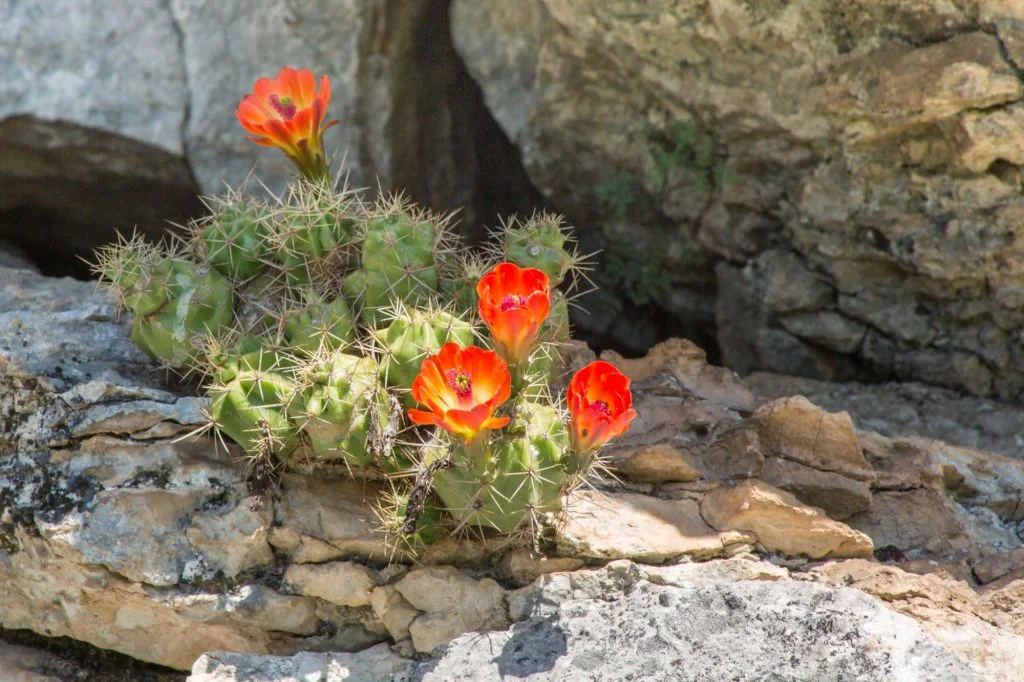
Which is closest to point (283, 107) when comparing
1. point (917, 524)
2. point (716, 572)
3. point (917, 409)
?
point (716, 572)

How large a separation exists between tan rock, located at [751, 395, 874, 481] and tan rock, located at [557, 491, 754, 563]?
380mm

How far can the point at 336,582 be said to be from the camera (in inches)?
118

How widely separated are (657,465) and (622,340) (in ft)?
5.98

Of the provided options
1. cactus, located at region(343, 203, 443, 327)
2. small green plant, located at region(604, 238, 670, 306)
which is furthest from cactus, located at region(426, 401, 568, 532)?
small green plant, located at region(604, 238, 670, 306)

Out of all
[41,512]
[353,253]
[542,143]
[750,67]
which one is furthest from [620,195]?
[41,512]

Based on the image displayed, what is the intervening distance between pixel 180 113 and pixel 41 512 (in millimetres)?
2300

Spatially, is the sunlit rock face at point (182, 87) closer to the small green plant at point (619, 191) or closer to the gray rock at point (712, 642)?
the small green plant at point (619, 191)

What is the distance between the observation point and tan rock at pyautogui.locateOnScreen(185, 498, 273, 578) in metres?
3.02

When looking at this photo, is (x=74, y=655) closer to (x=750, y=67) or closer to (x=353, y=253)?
(x=353, y=253)

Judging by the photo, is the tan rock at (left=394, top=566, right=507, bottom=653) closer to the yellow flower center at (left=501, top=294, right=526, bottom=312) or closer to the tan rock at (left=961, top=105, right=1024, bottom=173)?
the yellow flower center at (left=501, top=294, right=526, bottom=312)

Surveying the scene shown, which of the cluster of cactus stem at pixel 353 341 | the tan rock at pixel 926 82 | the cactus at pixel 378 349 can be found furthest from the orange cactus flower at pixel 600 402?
the tan rock at pixel 926 82

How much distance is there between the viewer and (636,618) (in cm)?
280

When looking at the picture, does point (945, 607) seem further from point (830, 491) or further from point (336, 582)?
point (336, 582)

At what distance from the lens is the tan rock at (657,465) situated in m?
3.27
